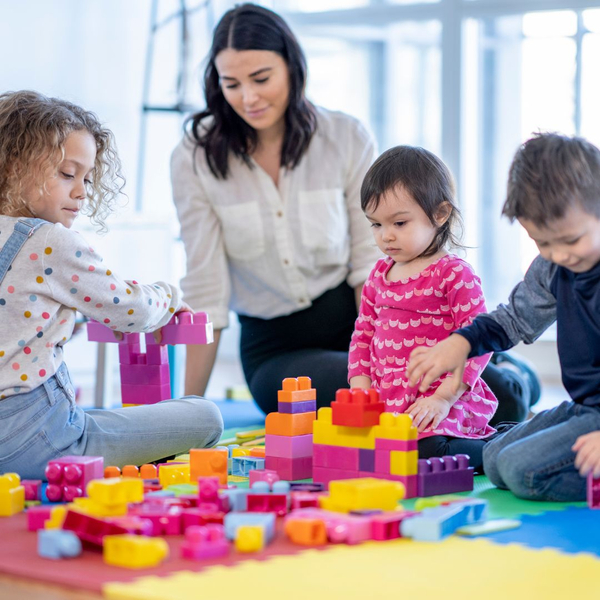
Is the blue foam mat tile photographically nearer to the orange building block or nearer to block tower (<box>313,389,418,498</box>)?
block tower (<box>313,389,418,498</box>)

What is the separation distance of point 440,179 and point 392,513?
2.04 feet

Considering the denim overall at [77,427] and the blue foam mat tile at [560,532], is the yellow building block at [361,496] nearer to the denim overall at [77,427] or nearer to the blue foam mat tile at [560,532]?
the blue foam mat tile at [560,532]

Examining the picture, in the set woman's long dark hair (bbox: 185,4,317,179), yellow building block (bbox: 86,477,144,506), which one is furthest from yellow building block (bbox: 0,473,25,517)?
woman's long dark hair (bbox: 185,4,317,179)

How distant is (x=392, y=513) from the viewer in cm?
103

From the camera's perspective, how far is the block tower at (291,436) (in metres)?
1.34

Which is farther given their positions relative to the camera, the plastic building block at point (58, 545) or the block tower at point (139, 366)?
the block tower at point (139, 366)

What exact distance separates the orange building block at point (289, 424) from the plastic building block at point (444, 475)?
211 mm

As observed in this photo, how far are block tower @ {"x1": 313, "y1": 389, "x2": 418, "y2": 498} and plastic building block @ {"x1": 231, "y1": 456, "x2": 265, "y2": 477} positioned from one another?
0.13 meters

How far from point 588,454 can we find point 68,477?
2.15ft

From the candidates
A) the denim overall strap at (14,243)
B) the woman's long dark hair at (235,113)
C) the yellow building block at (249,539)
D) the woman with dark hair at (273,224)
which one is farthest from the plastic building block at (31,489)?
the woman's long dark hair at (235,113)

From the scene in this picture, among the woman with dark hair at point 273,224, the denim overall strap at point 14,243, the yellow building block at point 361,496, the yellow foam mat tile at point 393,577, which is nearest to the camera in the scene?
the yellow foam mat tile at point 393,577

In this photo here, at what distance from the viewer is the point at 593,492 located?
115cm

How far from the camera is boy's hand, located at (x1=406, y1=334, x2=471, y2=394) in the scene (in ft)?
3.87

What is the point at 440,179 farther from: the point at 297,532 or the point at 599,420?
the point at 297,532
